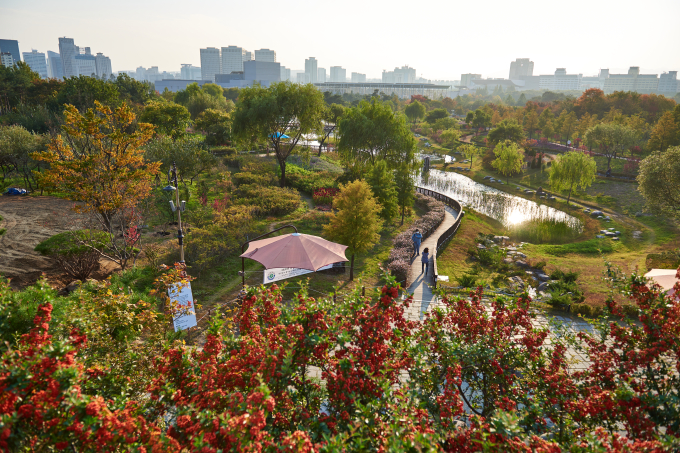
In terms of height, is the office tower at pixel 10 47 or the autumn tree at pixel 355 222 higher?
the office tower at pixel 10 47

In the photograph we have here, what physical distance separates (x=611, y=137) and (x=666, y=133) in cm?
542

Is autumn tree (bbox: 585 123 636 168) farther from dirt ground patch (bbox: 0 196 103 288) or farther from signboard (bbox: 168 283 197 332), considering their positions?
dirt ground patch (bbox: 0 196 103 288)

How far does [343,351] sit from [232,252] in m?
12.2

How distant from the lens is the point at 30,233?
1652 cm

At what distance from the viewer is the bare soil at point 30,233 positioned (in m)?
12.6

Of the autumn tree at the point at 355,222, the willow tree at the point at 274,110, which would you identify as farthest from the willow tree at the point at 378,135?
the autumn tree at the point at 355,222

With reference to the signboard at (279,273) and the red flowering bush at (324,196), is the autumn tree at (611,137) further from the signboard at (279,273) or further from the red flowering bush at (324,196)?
the signboard at (279,273)

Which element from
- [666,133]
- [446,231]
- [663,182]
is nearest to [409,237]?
[446,231]

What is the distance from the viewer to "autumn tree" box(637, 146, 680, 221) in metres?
20.6

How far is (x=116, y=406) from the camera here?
4.34m

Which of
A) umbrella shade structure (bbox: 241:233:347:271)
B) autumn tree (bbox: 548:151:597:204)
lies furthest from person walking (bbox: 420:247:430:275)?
autumn tree (bbox: 548:151:597:204)

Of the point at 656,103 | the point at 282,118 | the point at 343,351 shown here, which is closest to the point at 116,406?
the point at 343,351

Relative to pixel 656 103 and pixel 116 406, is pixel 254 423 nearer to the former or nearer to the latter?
pixel 116 406

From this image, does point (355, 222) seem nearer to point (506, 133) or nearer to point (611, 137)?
point (611, 137)
